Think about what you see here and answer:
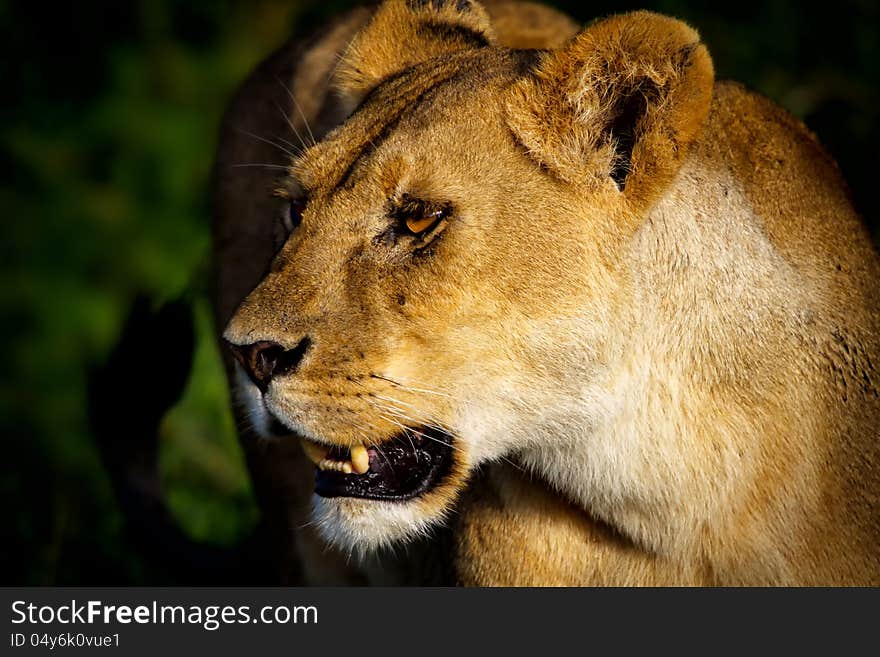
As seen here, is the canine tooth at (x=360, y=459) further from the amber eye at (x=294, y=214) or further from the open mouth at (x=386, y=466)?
the amber eye at (x=294, y=214)

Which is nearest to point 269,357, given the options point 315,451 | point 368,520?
point 315,451

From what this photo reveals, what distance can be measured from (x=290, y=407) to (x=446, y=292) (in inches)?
12.3

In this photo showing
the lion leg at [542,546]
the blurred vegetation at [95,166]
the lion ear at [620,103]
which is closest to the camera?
the lion ear at [620,103]

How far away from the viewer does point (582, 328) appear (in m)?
2.16

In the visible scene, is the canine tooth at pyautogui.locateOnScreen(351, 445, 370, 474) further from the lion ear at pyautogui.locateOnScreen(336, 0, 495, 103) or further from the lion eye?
the lion ear at pyautogui.locateOnScreen(336, 0, 495, 103)

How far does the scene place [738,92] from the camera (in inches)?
103

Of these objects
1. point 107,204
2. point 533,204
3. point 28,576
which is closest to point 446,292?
point 533,204

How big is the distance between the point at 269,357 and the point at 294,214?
375 millimetres

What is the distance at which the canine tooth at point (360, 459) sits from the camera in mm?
2266

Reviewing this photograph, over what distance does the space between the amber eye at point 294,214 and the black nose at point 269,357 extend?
1.00ft

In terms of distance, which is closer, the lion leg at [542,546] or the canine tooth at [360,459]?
the canine tooth at [360,459]

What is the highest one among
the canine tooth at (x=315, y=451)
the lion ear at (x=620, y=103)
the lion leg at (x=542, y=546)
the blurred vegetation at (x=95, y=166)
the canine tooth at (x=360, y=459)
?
the lion ear at (x=620, y=103)

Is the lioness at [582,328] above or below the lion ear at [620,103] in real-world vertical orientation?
below

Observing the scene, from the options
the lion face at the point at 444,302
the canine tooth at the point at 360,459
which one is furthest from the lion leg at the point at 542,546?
the canine tooth at the point at 360,459
